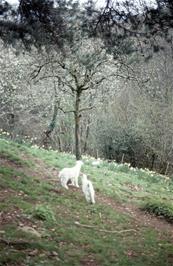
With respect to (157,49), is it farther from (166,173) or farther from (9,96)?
(9,96)

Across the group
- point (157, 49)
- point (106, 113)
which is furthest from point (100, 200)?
point (106, 113)

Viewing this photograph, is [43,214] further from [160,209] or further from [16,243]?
[160,209]

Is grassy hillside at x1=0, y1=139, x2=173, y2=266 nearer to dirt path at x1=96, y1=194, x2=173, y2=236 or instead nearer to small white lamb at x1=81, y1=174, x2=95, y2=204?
dirt path at x1=96, y1=194, x2=173, y2=236

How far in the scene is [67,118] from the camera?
1055 inches

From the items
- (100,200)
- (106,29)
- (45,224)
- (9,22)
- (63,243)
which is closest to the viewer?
(63,243)

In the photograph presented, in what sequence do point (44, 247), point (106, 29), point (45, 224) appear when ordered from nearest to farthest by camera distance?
point (44, 247), point (45, 224), point (106, 29)

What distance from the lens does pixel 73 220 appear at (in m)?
9.75

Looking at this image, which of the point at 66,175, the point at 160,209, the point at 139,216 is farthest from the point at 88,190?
the point at 160,209

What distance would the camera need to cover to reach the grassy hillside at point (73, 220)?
300 inches

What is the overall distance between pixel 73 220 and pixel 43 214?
2.97 ft

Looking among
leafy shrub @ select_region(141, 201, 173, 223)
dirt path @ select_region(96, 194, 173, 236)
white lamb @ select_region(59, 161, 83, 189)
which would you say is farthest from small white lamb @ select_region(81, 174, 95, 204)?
leafy shrub @ select_region(141, 201, 173, 223)

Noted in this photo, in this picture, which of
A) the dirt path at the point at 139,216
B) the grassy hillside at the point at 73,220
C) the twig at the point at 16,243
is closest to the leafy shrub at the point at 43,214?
the grassy hillside at the point at 73,220

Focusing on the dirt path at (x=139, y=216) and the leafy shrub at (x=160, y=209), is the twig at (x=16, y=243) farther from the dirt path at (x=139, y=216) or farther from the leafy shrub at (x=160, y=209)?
the leafy shrub at (x=160, y=209)

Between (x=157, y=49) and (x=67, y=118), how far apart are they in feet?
58.7
